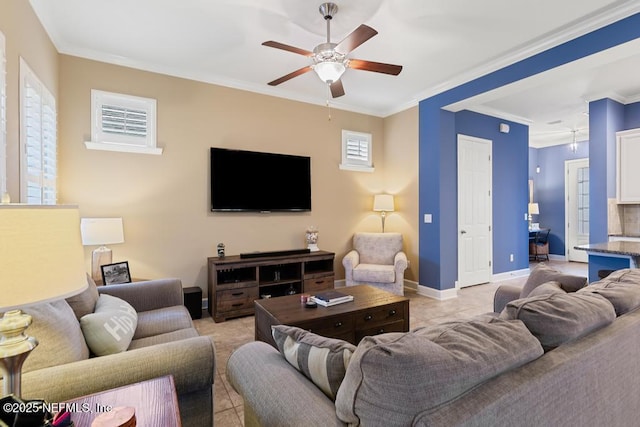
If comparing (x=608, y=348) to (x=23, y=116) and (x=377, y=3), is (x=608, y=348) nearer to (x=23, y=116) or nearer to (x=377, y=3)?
(x=377, y=3)

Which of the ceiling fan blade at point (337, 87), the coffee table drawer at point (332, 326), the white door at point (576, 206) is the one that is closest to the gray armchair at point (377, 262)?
the coffee table drawer at point (332, 326)

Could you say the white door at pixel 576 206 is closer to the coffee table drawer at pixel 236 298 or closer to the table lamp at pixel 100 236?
the coffee table drawer at pixel 236 298

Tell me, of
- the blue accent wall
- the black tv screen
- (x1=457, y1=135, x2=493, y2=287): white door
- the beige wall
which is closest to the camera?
the beige wall

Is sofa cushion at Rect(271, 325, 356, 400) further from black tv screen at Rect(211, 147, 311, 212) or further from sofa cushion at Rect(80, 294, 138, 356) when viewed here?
black tv screen at Rect(211, 147, 311, 212)

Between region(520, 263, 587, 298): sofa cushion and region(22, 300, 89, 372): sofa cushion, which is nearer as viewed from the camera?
region(22, 300, 89, 372): sofa cushion

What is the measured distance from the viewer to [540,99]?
4.58 meters

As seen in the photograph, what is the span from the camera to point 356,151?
506cm

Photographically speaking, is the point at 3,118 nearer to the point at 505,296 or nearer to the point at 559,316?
the point at 559,316

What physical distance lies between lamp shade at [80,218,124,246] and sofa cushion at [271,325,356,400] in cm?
260

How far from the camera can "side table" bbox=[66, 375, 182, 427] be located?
91 cm

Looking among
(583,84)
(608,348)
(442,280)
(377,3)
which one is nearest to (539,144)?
(583,84)

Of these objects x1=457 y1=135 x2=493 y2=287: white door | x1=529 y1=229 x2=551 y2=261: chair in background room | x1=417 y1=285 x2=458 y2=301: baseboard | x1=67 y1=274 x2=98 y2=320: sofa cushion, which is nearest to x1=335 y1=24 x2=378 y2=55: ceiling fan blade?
x1=67 y1=274 x2=98 y2=320: sofa cushion

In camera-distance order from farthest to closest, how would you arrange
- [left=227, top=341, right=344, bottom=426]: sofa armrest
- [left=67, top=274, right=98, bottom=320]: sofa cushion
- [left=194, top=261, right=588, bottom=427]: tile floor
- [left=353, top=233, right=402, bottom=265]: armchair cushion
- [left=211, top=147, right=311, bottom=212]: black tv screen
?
1. [left=353, top=233, right=402, bottom=265]: armchair cushion
2. [left=211, top=147, right=311, bottom=212]: black tv screen
3. [left=194, top=261, right=588, bottom=427]: tile floor
4. [left=67, top=274, right=98, bottom=320]: sofa cushion
5. [left=227, top=341, right=344, bottom=426]: sofa armrest

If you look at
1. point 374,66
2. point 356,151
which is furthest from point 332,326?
point 356,151
